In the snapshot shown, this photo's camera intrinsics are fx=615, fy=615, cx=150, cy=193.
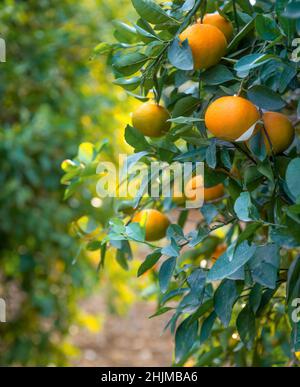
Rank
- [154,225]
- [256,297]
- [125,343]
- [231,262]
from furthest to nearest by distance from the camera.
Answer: [125,343] < [154,225] < [256,297] < [231,262]

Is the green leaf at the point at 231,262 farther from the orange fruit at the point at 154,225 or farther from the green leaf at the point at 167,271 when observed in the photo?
the orange fruit at the point at 154,225

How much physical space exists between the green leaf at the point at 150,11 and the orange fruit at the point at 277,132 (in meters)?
0.15

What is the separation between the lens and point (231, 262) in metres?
0.61

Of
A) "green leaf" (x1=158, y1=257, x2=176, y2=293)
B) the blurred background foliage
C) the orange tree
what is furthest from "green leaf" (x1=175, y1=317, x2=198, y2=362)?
the blurred background foliage

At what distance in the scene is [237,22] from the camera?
0.72 m

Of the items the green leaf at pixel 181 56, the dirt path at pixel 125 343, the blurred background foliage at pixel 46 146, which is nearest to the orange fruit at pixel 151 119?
the green leaf at pixel 181 56

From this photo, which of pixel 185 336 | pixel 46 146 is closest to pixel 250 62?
pixel 185 336

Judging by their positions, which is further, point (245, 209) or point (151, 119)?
point (151, 119)

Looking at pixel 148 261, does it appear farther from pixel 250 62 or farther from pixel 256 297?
pixel 250 62

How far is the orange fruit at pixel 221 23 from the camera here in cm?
71

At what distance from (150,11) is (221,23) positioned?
10cm

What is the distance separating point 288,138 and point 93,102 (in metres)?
1.49

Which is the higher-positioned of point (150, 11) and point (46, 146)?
point (150, 11)

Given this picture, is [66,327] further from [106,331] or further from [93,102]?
[106,331]
